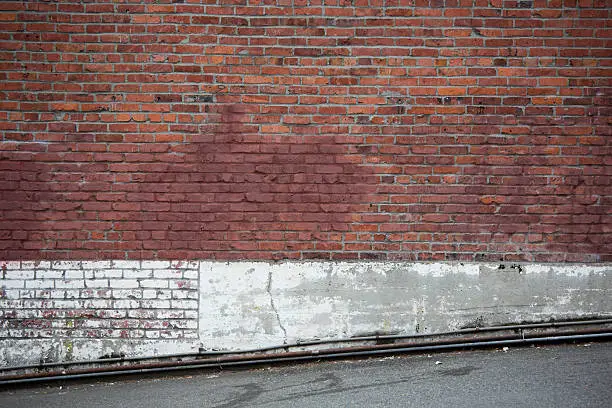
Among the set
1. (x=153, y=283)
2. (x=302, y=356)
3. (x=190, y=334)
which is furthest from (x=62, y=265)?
(x=302, y=356)

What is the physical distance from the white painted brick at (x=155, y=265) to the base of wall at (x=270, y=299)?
0.05 ft

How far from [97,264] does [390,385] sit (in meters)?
2.73

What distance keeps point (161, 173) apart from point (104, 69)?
1.03 meters

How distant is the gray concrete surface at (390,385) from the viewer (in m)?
4.60

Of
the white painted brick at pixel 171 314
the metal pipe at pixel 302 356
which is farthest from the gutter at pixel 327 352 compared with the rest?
the white painted brick at pixel 171 314

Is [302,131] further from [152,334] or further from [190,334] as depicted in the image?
[152,334]

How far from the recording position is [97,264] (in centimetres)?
573

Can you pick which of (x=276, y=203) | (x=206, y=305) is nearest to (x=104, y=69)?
(x=276, y=203)

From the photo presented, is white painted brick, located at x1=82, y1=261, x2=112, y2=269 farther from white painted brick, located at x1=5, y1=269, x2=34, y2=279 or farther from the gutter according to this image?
the gutter

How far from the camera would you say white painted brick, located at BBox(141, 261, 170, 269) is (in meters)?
5.73

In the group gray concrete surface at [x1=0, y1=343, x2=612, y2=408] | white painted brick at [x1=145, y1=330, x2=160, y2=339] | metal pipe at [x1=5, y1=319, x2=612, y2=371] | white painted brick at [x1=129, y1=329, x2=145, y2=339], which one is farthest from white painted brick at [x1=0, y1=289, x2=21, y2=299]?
white painted brick at [x1=145, y1=330, x2=160, y2=339]

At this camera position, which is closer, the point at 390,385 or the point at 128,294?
the point at 390,385

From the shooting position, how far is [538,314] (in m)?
5.74

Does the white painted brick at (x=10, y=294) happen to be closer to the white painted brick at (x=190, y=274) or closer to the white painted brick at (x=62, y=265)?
the white painted brick at (x=62, y=265)
